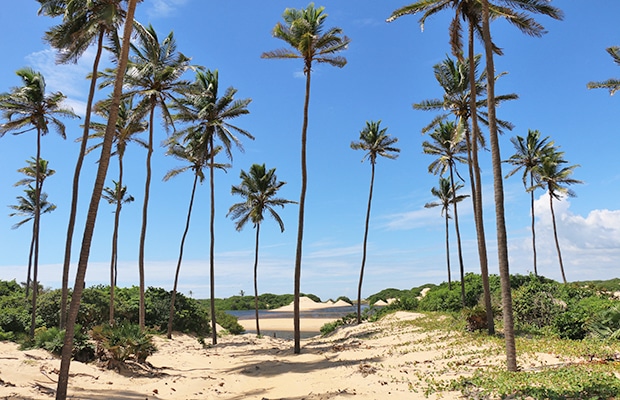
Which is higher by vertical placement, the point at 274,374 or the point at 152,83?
the point at 152,83

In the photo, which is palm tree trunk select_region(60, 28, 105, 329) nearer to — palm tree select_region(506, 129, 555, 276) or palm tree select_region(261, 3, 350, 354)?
palm tree select_region(261, 3, 350, 354)

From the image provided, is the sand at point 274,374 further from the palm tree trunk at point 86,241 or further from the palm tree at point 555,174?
the palm tree at point 555,174

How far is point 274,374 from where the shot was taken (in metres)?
13.4

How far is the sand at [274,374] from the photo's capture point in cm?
907

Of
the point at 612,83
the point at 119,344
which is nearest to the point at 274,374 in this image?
the point at 119,344

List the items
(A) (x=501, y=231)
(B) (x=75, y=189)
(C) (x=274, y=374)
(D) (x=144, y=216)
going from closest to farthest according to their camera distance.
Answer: (A) (x=501, y=231) < (C) (x=274, y=374) < (B) (x=75, y=189) < (D) (x=144, y=216)

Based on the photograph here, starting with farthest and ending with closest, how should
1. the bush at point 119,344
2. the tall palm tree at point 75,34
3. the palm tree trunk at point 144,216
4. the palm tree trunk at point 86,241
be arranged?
the palm tree trunk at point 144,216 < the tall palm tree at point 75,34 < the bush at point 119,344 < the palm tree trunk at point 86,241

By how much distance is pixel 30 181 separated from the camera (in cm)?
3170

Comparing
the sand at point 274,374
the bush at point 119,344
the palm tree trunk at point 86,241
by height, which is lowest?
the sand at point 274,374

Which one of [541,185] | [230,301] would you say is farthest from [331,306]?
[541,185]

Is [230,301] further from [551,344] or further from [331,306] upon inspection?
[551,344]

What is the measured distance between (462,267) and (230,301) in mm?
67885

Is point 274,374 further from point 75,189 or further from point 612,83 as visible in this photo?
point 612,83

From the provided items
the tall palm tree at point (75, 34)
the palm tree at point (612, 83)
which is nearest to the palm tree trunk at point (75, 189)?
the tall palm tree at point (75, 34)
